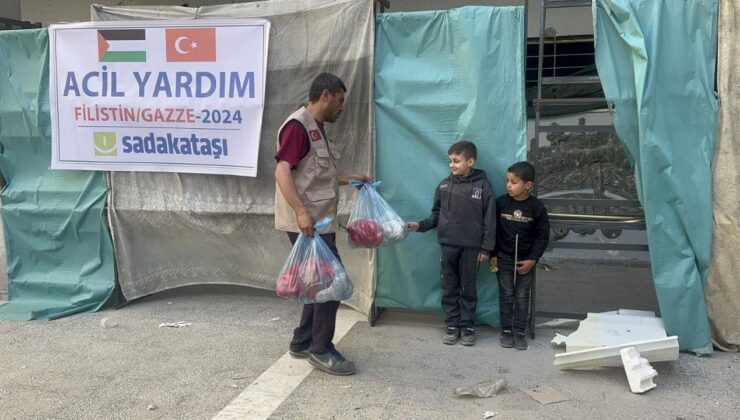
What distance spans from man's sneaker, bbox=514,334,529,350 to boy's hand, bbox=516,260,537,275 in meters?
0.46

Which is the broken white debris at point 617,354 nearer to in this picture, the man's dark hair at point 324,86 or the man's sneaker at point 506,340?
the man's sneaker at point 506,340

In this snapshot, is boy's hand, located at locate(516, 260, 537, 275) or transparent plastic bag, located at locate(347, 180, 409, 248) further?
boy's hand, located at locate(516, 260, 537, 275)

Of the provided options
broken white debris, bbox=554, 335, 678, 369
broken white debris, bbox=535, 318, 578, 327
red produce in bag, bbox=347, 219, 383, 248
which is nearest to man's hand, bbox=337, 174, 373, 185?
red produce in bag, bbox=347, 219, 383, 248

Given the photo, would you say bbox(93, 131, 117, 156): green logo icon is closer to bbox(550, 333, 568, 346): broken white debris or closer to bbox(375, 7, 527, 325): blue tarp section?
bbox(375, 7, 527, 325): blue tarp section

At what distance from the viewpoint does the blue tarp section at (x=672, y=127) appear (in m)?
3.87

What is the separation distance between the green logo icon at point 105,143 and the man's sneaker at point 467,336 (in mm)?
3160

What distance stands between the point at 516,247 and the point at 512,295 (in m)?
0.36

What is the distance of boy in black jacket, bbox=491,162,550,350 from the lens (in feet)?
13.6

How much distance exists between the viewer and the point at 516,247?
13.7ft

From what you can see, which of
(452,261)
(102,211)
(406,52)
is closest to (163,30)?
(102,211)

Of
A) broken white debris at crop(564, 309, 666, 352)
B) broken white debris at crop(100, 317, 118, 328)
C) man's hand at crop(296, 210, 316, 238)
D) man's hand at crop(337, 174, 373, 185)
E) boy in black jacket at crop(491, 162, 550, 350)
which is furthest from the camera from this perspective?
broken white debris at crop(100, 317, 118, 328)

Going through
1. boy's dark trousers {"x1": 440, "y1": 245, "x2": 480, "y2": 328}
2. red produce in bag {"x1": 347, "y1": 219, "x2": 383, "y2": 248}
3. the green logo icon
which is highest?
the green logo icon

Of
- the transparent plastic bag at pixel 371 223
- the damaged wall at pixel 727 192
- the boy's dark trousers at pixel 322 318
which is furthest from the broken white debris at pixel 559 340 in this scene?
the boy's dark trousers at pixel 322 318

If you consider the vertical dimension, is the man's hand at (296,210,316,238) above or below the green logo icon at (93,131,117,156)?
below
